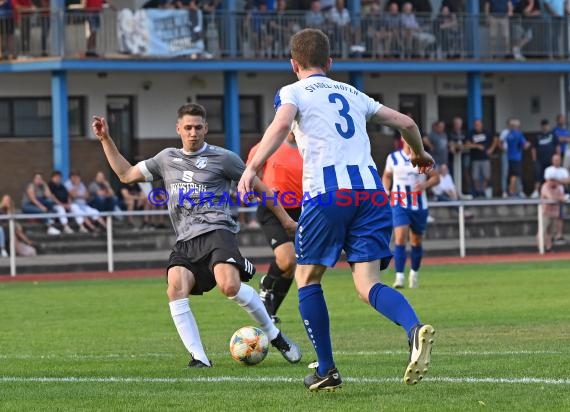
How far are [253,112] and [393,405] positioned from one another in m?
30.0

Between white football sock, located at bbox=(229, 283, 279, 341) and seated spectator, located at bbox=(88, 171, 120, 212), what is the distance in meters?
18.8

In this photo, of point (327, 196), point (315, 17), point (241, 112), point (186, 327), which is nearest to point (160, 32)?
point (315, 17)

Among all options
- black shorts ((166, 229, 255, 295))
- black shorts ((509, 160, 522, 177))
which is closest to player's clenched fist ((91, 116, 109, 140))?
black shorts ((166, 229, 255, 295))

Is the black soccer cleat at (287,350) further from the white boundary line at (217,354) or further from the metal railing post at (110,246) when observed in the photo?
the metal railing post at (110,246)

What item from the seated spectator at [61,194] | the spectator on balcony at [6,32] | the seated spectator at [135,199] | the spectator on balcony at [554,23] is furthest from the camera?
the spectator on balcony at [554,23]

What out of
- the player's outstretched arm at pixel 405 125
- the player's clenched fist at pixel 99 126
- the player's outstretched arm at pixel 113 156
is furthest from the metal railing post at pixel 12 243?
the player's outstretched arm at pixel 405 125

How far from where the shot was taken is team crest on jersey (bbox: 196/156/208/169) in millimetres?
10498

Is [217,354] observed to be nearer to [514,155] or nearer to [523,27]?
[514,155]

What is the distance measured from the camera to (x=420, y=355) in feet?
24.8

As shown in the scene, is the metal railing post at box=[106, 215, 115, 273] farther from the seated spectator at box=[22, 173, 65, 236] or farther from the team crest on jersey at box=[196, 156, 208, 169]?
the team crest on jersey at box=[196, 156, 208, 169]

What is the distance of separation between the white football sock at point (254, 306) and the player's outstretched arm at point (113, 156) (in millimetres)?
1143

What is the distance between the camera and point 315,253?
823 centimetres

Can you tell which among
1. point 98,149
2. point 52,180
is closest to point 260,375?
point 52,180

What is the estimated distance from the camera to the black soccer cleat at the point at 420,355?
757 centimetres
